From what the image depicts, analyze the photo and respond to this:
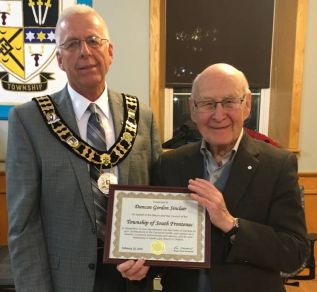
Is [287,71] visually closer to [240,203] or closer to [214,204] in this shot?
[240,203]

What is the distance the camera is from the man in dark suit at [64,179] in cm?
134

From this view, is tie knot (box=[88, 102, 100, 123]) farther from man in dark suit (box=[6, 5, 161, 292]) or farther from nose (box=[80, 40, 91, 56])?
nose (box=[80, 40, 91, 56])

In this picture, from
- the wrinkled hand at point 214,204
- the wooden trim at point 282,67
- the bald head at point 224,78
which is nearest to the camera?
the wrinkled hand at point 214,204

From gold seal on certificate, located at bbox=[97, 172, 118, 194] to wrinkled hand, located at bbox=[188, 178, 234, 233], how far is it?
0.33m

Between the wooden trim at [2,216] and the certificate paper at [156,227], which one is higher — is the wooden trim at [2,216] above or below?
below

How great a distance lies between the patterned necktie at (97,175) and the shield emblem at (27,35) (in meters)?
2.02

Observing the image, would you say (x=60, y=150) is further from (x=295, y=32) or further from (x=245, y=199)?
(x=295, y=32)

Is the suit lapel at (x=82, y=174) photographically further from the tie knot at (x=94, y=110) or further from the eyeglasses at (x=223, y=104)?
the eyeglasses at (x=223, y=104)

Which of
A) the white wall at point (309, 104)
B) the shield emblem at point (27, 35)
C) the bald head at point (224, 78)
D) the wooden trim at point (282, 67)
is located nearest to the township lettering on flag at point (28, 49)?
the shield emblem at point (27, 35)

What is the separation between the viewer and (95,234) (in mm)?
1363

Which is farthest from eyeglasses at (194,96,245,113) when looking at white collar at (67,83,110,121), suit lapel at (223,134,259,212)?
white collar at (67,83,110,121)

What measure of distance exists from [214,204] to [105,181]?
16.8 inches

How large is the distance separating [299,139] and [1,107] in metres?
2.77

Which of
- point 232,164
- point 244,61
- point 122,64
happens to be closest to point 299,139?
point 244,61
